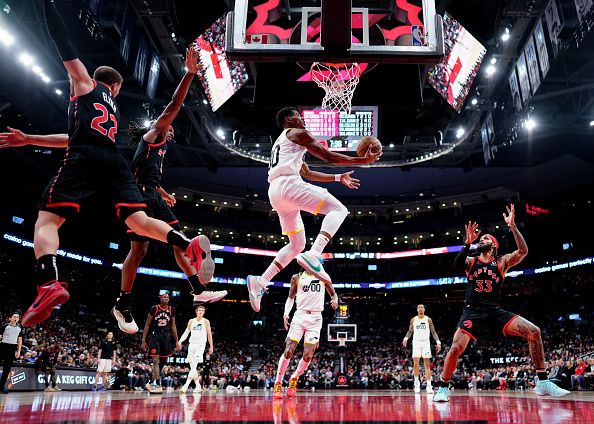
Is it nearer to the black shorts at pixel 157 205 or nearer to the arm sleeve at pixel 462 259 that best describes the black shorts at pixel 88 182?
the black shorts at pixel 157 205

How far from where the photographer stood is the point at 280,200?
5508 millimetres

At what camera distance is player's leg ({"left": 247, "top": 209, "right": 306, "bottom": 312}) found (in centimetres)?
568

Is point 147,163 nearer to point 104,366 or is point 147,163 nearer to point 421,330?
point 421,330

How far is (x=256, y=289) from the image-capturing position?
5.87m

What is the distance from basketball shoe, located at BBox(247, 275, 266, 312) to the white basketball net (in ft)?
24.6

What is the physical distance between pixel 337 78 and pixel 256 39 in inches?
235

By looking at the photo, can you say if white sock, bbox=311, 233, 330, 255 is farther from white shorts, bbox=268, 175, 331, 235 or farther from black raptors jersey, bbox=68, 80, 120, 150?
black raptors jersey, bbox=68, 80, 120, 150

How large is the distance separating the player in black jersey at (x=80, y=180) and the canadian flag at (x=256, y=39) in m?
2.71

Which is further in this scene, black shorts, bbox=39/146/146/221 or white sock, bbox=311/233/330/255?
white sock, bbox=311/233/330/255

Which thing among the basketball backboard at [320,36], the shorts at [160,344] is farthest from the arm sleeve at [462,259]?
the shorts at [160,344]

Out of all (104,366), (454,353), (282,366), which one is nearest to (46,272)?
(454,353)

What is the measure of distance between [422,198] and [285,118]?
113ft

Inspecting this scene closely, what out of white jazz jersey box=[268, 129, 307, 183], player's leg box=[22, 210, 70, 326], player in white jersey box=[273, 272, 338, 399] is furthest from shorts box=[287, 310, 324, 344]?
player's leg box=[22, 210, 70, 326]

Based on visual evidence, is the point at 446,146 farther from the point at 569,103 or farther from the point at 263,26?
the point at 263,26
